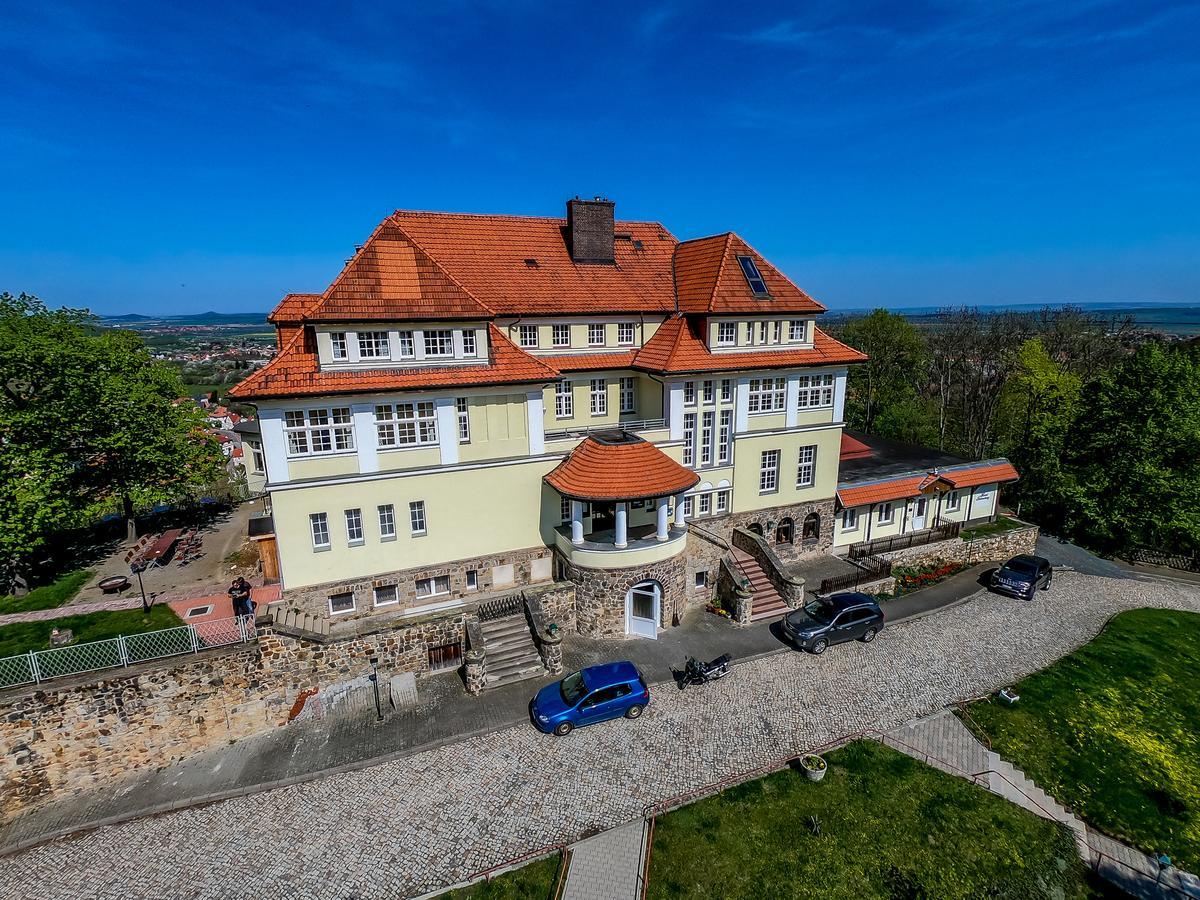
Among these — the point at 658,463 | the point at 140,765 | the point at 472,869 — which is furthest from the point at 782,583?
the point at 140,765

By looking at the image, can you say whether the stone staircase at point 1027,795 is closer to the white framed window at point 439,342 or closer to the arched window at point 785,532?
the arched window at point 785,532

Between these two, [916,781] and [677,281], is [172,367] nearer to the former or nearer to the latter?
[677,281]

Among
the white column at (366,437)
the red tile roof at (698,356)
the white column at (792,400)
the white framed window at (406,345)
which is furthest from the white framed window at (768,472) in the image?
the white column at (366,437)

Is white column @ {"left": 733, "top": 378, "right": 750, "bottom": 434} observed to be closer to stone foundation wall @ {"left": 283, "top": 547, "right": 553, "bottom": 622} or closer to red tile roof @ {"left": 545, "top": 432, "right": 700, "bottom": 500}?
red tile roof @ {"left": 545, "top": 432, "right": 700, "bottom": 500}

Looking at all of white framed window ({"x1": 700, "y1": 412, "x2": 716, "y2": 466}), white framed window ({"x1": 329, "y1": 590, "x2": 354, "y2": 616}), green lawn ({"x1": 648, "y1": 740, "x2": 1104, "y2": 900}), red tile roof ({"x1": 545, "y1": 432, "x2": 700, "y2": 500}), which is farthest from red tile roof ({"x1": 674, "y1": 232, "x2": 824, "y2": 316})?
white framed window ({"x1": 329, "y1": 590, "x2": 354, "y2": 616})

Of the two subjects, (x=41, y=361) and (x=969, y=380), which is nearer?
(x=41, y=361)

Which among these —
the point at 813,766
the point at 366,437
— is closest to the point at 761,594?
the point at 813,766

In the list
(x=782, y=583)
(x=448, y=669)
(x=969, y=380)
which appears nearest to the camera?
(x=448, y=669)
